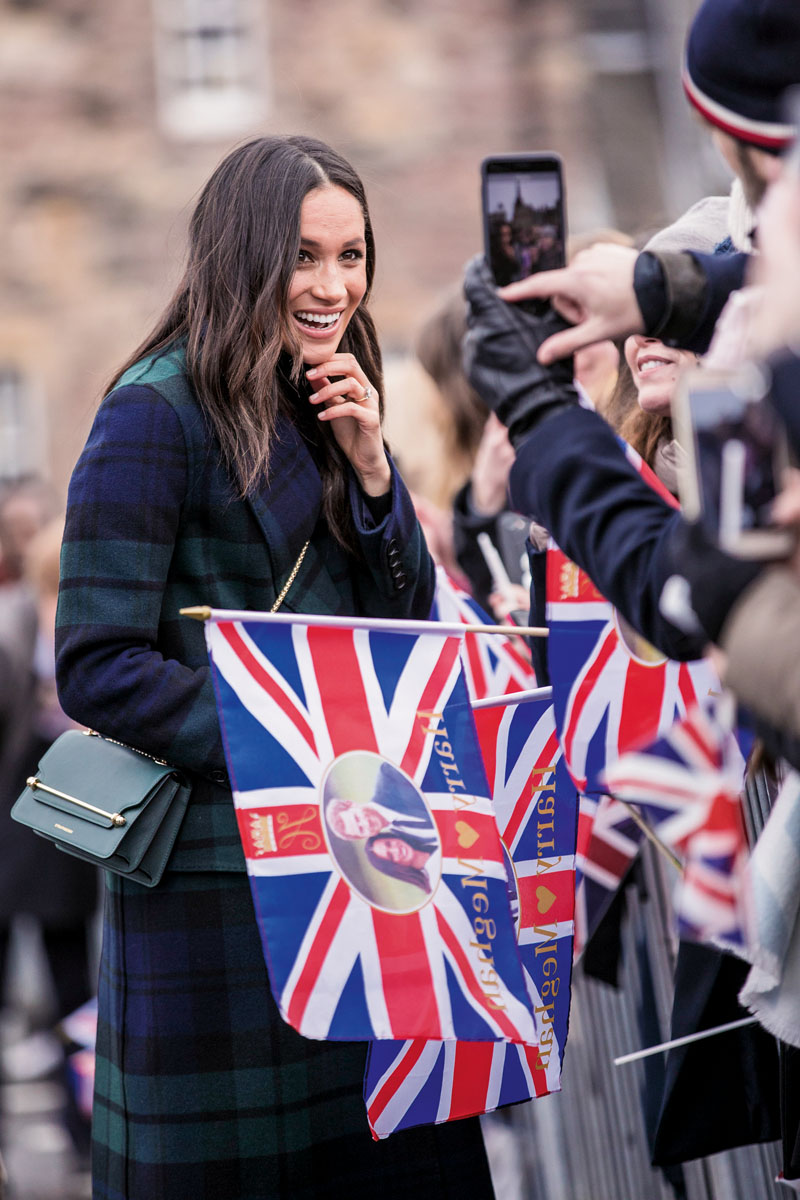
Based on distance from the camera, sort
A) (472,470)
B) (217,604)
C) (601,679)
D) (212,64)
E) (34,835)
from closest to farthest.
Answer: (601,679) → (217,604) → (472,470) → (34,835) → (212,64)

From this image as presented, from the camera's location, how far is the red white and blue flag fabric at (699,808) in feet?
5.19

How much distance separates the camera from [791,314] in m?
1.50

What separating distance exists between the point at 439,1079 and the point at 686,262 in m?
1.34

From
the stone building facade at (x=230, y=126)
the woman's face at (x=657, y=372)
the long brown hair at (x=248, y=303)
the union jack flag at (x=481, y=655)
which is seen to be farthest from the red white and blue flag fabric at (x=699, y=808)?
the stone building facade at (x=230, y=126)

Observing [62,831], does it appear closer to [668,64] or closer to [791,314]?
[791,314]

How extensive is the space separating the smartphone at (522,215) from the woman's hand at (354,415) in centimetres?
70

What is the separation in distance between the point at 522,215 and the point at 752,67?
382 mm

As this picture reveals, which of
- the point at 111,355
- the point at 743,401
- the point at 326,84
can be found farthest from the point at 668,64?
the point at 743,401

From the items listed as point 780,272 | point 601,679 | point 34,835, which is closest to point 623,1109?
point 601,679

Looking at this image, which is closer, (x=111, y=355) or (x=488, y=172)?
(x=488, y=172)

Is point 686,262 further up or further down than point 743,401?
further up

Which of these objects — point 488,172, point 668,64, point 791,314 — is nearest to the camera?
point 791,314

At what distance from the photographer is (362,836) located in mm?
2182

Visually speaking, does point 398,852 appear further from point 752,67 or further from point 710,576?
point 752,67
